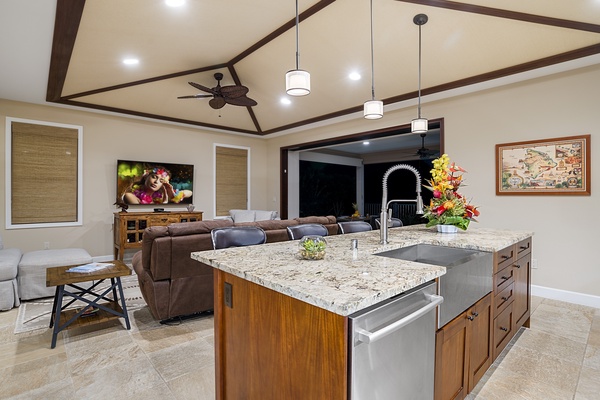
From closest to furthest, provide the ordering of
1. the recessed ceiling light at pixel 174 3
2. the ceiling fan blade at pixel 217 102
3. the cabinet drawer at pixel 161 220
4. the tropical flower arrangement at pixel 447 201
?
the tropical flower arrangement at pixel 447 201 → the recessed ceiling light at pixel 174 3 → the ceiling fan blade at pixel 217 102 → the cabinet drawer at pixel 161 220

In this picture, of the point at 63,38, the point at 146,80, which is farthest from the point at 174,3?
the point at 146,80

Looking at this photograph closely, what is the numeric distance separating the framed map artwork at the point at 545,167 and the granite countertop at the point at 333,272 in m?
2.36

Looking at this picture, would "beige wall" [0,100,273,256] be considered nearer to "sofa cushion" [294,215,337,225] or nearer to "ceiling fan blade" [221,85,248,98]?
"ceiling fan blade" [221,85,248,98]

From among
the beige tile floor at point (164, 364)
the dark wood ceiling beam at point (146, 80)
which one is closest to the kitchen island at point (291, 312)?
the beige tile floor at point (164, 364)

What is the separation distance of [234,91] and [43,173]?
3.40 meters

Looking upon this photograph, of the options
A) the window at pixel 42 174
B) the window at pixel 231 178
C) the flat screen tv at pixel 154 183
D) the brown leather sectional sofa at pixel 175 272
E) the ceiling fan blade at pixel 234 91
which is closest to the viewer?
the brown leather sectional sofa at pixel 175 272

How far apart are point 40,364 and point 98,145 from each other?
14.0ft

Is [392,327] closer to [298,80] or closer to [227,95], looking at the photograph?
[298,80]

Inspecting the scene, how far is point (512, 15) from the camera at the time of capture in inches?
116

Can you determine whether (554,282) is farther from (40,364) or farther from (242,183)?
(242,183)

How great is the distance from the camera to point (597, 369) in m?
A: 2.23

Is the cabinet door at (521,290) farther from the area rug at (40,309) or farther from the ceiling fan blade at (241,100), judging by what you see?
the ceiling fan blade at (241,100)

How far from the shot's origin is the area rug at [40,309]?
9.45 ft

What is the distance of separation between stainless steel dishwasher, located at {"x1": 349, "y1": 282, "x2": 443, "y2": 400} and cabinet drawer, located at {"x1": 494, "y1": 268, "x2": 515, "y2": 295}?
1.00m
